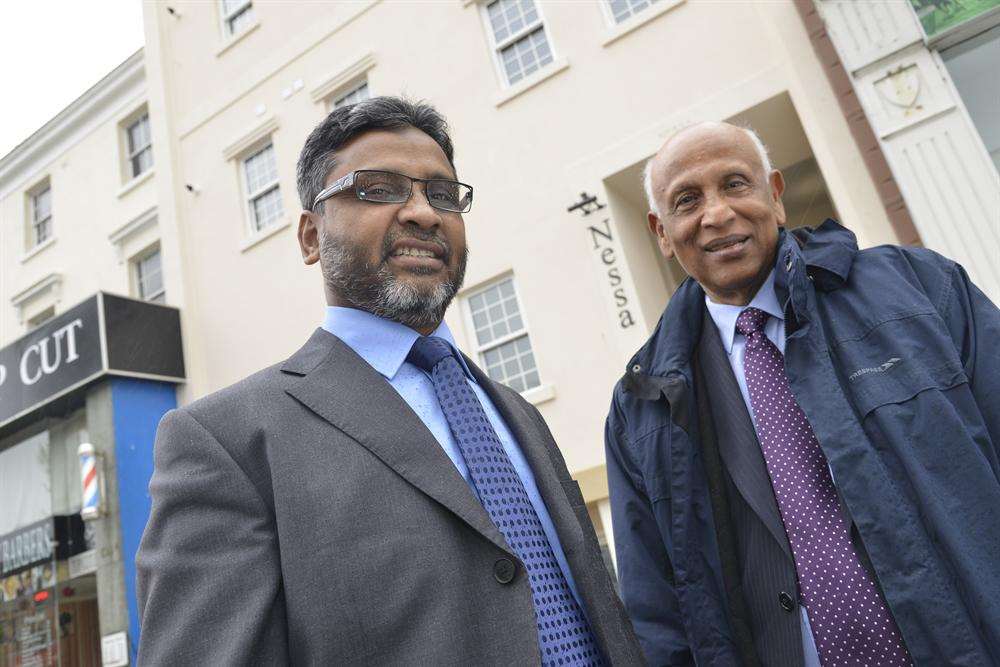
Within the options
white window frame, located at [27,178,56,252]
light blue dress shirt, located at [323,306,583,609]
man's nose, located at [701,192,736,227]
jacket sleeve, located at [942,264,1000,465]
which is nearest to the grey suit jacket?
light blue dress shirt, located at [323,306,583,609]

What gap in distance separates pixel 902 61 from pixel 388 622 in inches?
266

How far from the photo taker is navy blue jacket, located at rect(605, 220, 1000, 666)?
1.76 metres

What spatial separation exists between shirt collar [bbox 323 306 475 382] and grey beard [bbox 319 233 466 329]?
3cm

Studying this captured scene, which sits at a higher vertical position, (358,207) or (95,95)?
(95,95)

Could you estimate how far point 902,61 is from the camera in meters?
6.12

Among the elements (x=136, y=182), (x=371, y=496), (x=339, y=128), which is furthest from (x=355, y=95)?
(x=371, y=496)

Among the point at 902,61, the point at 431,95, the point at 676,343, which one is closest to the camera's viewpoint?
the point at 676,343

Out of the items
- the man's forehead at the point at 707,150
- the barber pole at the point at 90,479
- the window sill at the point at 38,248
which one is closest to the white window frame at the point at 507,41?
the man's forehead at the point at 707,150

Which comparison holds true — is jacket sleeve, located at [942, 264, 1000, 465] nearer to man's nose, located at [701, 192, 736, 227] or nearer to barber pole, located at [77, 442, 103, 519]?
man's nose, located at [701, 192, 736, 227]

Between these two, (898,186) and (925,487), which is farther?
(898,186)

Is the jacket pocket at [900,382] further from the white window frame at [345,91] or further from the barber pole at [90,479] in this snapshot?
the barber pole at [90,479]

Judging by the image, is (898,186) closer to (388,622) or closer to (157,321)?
(388,622)

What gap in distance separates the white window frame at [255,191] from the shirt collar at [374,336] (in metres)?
9.65

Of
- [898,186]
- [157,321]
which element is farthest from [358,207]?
[157,321]
